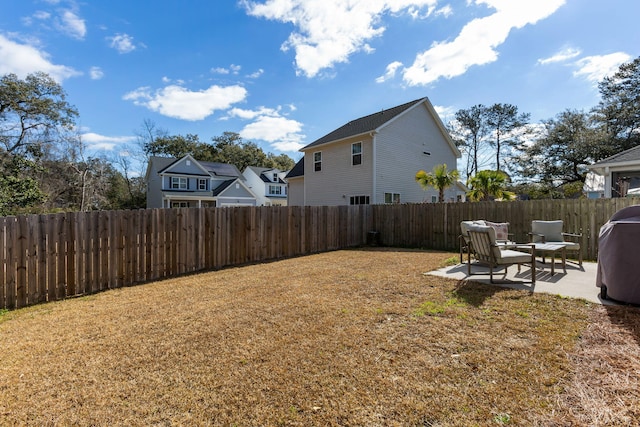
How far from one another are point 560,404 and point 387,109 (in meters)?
18.1

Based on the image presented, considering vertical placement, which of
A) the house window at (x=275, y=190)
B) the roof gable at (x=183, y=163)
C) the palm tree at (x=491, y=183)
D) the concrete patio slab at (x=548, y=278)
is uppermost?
the roof gable at (x=183, y=163)

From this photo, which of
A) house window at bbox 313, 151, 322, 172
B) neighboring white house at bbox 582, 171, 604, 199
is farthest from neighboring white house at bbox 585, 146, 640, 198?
house window at bbox 313, 151, 322, 172

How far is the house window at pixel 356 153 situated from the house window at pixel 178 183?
2092 cm

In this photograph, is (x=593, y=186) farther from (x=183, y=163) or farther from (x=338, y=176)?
(x=183, y=163)

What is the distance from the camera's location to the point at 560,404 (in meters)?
2.07

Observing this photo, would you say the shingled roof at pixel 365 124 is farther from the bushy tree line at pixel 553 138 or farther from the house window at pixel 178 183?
the house window at pixel 178 183

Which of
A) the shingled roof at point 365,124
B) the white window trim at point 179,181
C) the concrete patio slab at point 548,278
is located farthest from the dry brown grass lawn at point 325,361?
the white window trim at point 179,181

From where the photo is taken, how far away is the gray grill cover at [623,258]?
390cm

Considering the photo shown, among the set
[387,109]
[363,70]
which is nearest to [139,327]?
[363,70]

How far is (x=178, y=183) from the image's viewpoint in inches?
1174


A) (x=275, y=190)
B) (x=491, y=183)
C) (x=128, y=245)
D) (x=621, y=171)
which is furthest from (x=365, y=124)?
(x=275, y=190)

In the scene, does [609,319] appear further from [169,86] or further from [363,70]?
[169,86]

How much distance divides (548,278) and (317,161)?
1483 centimetres

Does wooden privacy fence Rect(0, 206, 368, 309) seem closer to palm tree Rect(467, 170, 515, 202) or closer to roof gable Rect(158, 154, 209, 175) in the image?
palm tree Rect(467, 170, 515, 202)
